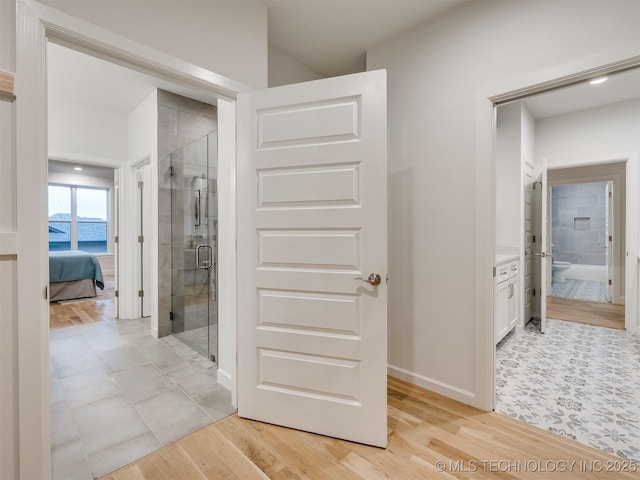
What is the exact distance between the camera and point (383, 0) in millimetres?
2041

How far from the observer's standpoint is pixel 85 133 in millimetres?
3832

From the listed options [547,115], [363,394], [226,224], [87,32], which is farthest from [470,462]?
[547,115]

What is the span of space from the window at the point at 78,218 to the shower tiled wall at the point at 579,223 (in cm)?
1097

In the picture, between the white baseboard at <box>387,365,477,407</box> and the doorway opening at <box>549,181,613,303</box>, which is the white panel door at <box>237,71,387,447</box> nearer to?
the white baseboard at <box>387,365,477,407</box>

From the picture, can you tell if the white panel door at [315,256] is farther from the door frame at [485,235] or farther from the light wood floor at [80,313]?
the light wood floor at [80,313]

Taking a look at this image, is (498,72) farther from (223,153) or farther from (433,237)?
(223,153)

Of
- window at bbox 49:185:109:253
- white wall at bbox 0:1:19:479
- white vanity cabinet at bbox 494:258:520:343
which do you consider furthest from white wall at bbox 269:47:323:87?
window at bbox 49:185:109:253

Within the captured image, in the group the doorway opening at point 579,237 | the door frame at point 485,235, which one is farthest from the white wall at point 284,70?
the doorway opening at point 579,237

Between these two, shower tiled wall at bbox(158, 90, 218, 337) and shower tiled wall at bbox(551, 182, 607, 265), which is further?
shower tiled wall at bbox(551, 182, 607, 265)

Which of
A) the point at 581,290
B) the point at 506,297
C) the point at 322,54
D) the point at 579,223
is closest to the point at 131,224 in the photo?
the point at 322,54

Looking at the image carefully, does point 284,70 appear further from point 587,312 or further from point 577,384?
point 587,312

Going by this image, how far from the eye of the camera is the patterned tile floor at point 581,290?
5.21 metres

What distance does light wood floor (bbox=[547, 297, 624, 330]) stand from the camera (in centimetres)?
388

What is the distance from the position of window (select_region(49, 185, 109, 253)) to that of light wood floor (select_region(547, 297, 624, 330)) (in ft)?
33.0
